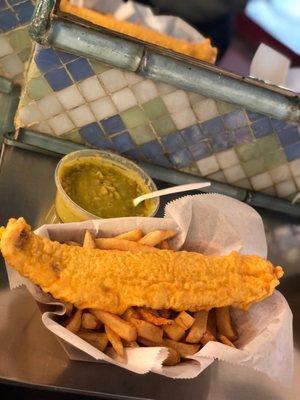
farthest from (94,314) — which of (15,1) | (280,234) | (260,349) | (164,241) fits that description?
(15,1)

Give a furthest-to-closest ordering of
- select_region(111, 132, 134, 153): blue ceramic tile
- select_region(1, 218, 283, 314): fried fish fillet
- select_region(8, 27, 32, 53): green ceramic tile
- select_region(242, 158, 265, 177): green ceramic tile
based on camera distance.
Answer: select_region(8, 27, 32, 53): green ceramic tile
select_region(242, 158, 265, 177): green ceramic tile
select_region(111, 132, 134, 153): blue ceramic tile
select_region(1, 218, 283, 314): fried fish fillet

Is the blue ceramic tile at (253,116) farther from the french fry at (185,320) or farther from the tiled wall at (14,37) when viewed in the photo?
the tiled wall at (14,37)

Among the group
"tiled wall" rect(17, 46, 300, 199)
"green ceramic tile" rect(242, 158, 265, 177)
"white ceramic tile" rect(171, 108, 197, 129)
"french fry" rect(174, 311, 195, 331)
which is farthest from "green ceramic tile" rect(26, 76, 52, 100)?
"french fry" rect(174, 311, 195, 331)

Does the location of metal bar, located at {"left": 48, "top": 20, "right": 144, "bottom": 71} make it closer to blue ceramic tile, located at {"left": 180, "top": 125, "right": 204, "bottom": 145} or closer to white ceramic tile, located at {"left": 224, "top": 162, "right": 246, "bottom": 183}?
blue ceramic tile, located at {"left": 180, "top": 125, "right": 204, "bottom": 145}

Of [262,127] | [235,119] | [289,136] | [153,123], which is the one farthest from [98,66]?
[289,136]

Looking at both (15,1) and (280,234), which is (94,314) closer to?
(280,234)

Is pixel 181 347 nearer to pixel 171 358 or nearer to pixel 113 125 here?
pixel 171 358
